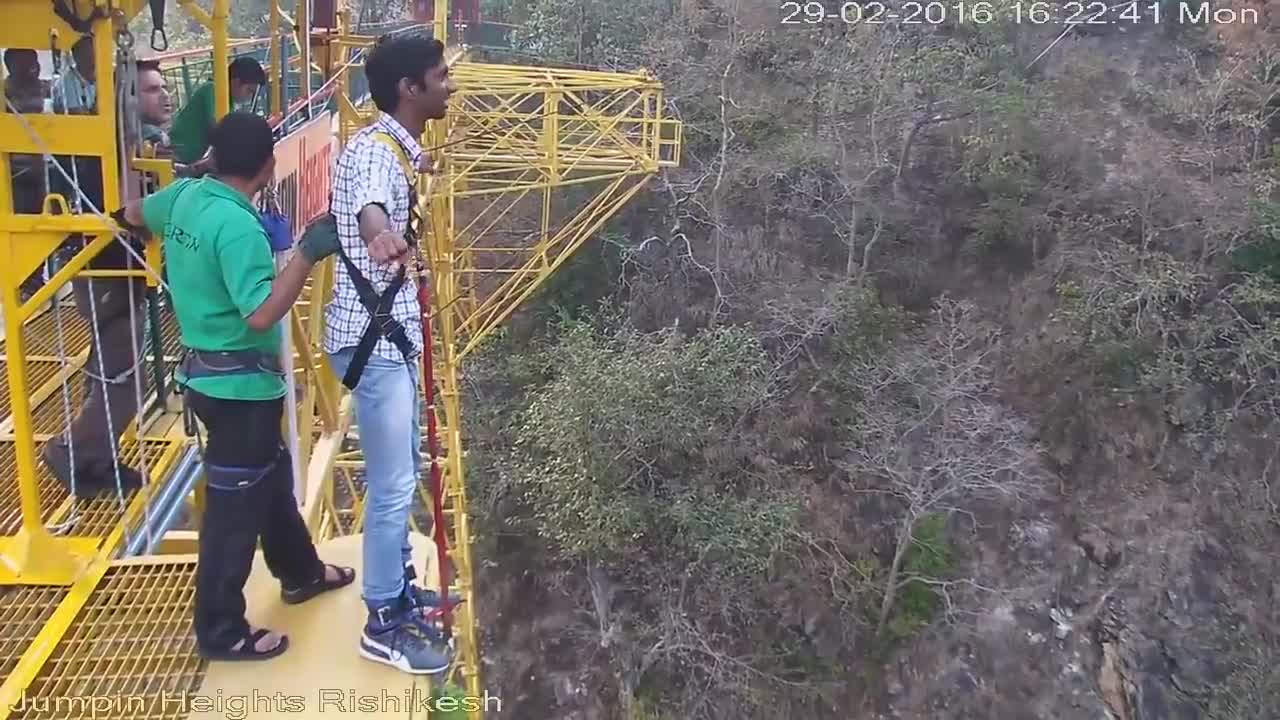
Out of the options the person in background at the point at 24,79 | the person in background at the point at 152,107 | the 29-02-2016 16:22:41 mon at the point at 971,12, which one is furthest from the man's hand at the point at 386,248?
the 29-02-2016 16:22:41 mon at the point at 971,12

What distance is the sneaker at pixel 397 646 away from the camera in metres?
2.24

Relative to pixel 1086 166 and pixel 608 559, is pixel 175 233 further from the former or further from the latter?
pixel 1086 166

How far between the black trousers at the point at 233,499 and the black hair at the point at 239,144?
1.69 ft

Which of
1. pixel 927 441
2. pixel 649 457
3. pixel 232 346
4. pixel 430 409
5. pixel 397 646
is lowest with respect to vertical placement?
pixel 927 441

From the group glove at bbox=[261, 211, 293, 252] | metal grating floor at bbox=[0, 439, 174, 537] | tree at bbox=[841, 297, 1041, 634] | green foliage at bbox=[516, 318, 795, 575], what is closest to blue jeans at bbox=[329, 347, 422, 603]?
glove at bbox=[261, 211, 293, 252]

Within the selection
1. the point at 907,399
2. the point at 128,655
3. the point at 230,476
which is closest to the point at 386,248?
the point at 230,476

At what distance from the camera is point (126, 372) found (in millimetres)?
2852

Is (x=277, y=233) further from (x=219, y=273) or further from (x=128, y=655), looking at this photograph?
(x=128, y=655)

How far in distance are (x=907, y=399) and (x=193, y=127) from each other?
348 inches

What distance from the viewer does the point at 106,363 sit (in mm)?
2879

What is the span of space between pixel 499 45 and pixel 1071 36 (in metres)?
8.28

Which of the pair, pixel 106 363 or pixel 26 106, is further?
pixel 26 106

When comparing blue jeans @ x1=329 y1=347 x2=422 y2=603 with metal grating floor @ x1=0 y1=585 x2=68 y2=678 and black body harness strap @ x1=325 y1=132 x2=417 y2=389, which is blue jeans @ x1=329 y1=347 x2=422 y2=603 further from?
metal grating floor @ x1=0 y1=585 x2=68 y2=678

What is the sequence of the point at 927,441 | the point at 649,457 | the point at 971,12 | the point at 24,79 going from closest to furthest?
the point at 24,79
the point at 649,457
the point at 927,441
the point at 971,12
